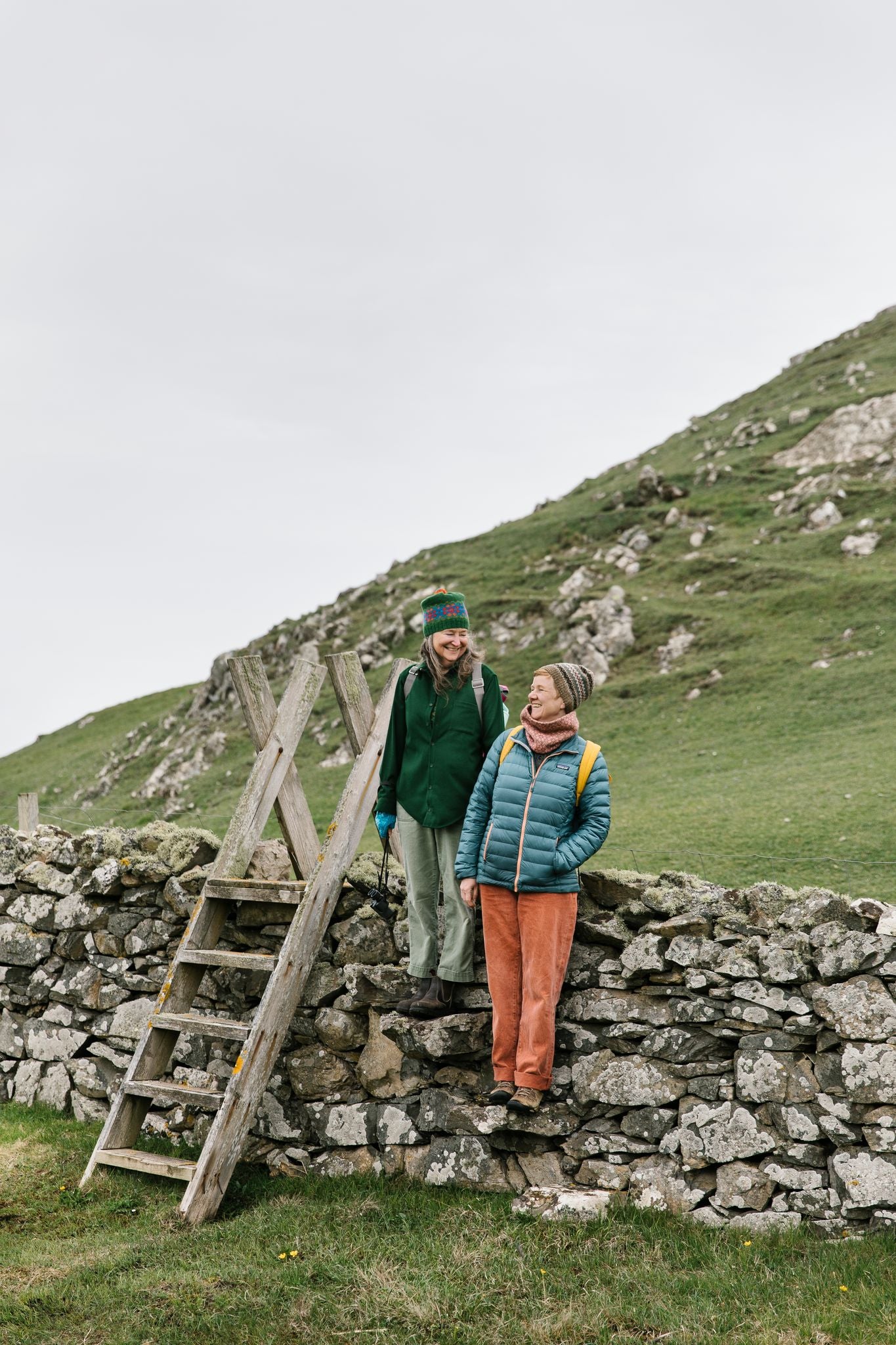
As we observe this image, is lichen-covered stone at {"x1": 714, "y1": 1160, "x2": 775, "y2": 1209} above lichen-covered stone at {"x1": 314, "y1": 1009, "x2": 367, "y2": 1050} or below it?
below

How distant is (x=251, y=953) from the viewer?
8.09 metres

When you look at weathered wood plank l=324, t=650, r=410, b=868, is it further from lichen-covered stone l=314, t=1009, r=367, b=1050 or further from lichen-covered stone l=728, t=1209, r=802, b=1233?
lichen-covered stone l=728, t=1209, r=802, b=1233

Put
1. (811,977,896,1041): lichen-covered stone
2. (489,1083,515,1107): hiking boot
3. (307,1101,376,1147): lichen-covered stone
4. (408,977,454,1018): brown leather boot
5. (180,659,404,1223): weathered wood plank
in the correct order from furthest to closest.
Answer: (307,1101,376,1147): lichen-covered stone, (408,977,454,1018): brown leather boot, (180,659,404,1223): weathered wood plank, (489,1083,515,1107): hiking boot, (811,977,896,1041): lichen-covered stone

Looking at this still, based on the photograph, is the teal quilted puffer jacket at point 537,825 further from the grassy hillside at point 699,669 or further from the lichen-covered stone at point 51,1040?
the lichen-covered stone at point 51,1040

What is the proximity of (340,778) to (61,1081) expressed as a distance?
986 inches

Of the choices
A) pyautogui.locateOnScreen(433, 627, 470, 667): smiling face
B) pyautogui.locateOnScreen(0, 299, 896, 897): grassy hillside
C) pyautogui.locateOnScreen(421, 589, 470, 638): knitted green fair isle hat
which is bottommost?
pyautogui.locateOnScreen(0, 299, 896, 897): grassy hillside

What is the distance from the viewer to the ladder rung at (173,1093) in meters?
6.98

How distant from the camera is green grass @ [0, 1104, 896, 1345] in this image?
205 inches

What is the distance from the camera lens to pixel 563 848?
21.5ft

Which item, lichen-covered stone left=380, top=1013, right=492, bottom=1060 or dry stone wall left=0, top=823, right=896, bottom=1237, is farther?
lichen-covered stone left=380, top=1013, right=492, bottom=1060

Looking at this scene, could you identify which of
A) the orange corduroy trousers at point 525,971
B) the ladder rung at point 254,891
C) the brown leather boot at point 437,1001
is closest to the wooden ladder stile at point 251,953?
the ladder rung at point 254,891

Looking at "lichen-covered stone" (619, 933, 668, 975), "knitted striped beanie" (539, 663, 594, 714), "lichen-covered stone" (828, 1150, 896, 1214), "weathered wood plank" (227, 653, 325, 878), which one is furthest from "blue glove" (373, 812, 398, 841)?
"lichen-covered stone" (828, 1150, 896, 1214)

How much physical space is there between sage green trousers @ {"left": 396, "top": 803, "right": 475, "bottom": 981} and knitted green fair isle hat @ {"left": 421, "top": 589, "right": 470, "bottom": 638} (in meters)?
1.34

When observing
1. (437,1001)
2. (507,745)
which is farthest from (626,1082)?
(507,745)
